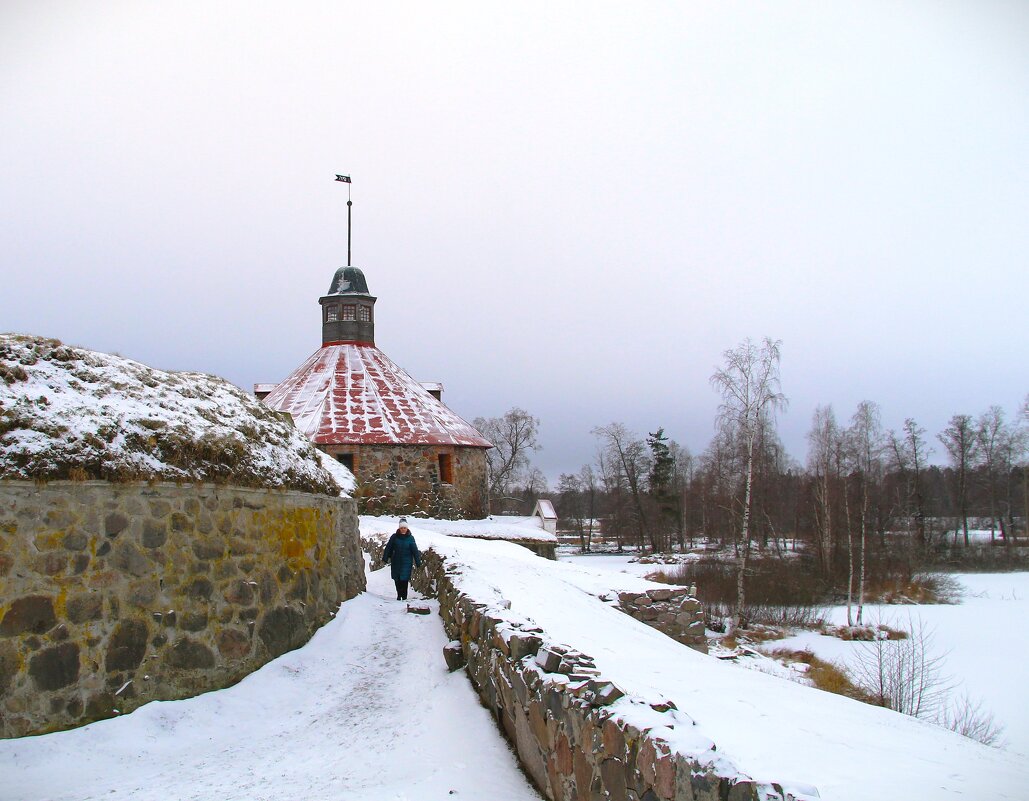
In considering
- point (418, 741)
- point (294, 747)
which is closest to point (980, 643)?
point (418, 741)

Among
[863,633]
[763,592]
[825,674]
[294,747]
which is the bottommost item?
[863,633]

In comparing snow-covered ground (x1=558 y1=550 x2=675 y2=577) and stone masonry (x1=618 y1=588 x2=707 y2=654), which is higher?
stone masonry (x1=618 y1=588 x2=707 y2=654)

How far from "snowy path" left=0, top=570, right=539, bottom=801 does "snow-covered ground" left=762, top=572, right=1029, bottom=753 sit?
8555 millimetres

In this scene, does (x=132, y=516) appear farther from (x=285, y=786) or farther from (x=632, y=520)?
(x=632, y=520)

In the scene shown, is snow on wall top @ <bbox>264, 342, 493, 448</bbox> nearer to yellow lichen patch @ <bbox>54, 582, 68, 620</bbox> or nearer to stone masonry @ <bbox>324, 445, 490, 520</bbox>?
stone masonry @ <bbox>324, 445, 490, 520</bbox>

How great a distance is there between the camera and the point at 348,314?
29.3m

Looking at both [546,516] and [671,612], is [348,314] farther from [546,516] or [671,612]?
[671,612]

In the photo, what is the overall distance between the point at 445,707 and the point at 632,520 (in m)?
48.5

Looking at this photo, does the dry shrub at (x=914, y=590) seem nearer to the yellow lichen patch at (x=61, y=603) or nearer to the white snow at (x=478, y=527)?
the white snow at (x=478, y=527)

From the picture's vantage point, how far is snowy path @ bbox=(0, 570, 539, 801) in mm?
4289

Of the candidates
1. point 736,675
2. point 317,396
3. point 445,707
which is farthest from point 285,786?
point 317,396

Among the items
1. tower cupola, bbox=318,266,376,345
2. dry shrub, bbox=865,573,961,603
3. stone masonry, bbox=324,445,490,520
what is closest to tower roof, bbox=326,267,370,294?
tower cupola, bbox=318,266,376,345

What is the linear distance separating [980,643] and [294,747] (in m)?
20.9

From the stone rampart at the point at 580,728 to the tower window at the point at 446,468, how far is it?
18.6 metres
